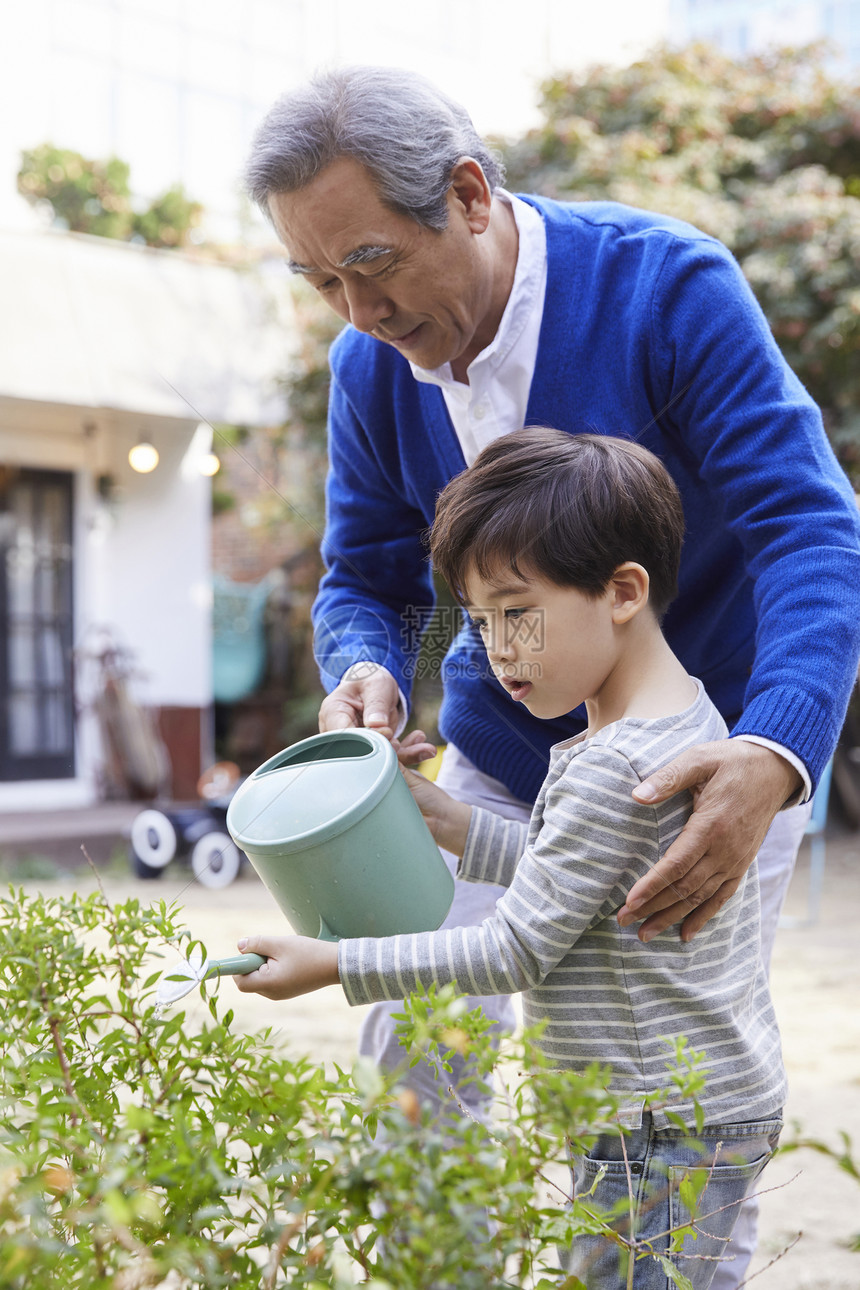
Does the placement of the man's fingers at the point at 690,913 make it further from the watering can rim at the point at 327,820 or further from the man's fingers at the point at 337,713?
the man's fingers at the point at 337,713

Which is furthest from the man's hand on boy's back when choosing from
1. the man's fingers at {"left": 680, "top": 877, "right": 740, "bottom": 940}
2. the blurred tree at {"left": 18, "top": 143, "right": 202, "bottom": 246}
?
the blurred tree at {"left": 18, "top": 143, "right": 202, "bottom": 246}

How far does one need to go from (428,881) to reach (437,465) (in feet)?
2.08

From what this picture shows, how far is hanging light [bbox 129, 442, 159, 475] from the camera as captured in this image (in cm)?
248

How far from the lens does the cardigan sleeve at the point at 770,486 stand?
1.11 m

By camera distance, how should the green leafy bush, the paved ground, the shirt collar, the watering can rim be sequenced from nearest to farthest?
the green leafy bush
the watering can rim
the shirt collar
the paved ground

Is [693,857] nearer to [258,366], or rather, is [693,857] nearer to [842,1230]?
[842,1230]

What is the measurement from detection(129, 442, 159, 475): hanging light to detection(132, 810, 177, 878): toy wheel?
3.23 feet

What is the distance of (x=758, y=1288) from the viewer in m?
2.02

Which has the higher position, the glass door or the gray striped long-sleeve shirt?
the gray striped long-sleeve shirt

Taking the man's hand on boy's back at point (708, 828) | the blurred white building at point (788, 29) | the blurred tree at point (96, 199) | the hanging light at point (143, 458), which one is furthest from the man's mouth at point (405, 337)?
the blurred white building at point (788, 29)

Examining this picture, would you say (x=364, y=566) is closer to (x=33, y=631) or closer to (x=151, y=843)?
(x=151, y=843)

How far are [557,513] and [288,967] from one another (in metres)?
0.48

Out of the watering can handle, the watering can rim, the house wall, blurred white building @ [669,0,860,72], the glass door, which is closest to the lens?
the watering can handle

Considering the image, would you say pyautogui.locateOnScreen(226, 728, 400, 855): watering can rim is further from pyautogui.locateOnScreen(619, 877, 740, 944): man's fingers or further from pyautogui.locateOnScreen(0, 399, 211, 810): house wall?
pyautogui.locateOnScreen(0, 399, 211, 810): house wall
